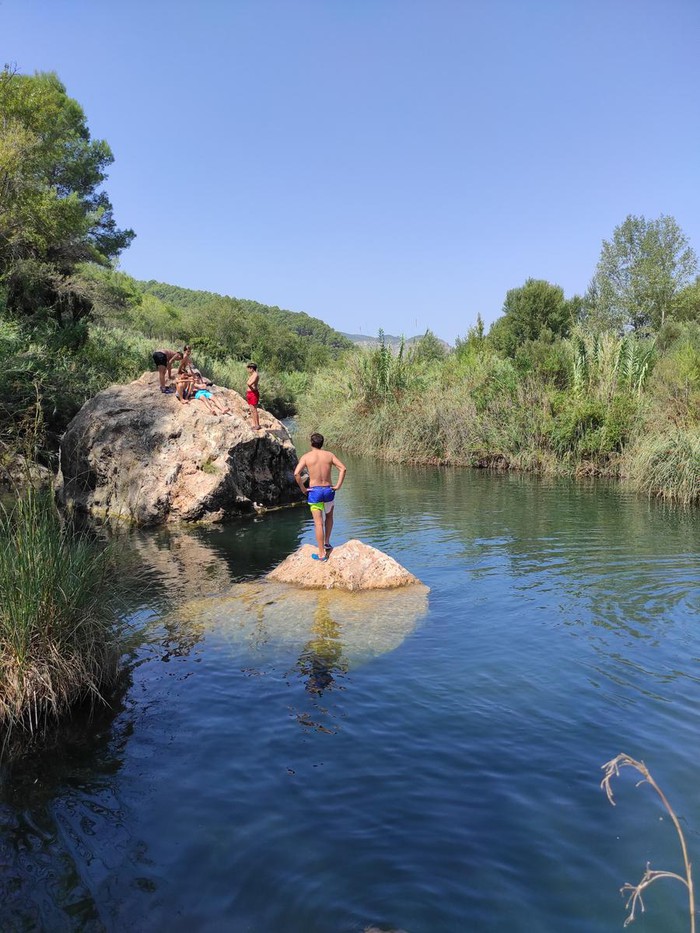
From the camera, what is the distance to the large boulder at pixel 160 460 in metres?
14.5

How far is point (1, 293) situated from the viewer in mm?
23391

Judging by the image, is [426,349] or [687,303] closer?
[426,349]

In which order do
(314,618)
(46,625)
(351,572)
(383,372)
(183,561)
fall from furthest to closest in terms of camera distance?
(383,372) → (183,561) → (351,572) → (314,618) → (46,625)

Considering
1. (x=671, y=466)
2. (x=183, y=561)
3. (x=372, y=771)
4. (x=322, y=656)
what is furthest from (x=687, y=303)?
(x=372, y=771)

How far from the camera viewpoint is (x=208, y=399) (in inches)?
645

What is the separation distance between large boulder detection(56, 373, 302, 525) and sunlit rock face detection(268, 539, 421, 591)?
18.0ft

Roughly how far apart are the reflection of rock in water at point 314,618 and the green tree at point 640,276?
4702 cm

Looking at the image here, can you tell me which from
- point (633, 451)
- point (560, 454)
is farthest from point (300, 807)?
point (560, 454)

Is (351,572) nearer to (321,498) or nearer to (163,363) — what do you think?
(321,498)

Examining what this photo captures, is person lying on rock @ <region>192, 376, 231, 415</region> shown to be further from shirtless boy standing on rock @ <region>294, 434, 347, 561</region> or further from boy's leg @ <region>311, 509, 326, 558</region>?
boy's leg @ <region>311, 509, 326, 558</region>

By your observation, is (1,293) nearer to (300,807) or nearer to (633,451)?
(633,451)

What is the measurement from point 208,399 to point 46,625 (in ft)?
37.4

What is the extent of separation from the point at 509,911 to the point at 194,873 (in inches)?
68.0

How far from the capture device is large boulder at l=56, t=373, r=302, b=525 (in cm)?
1445
